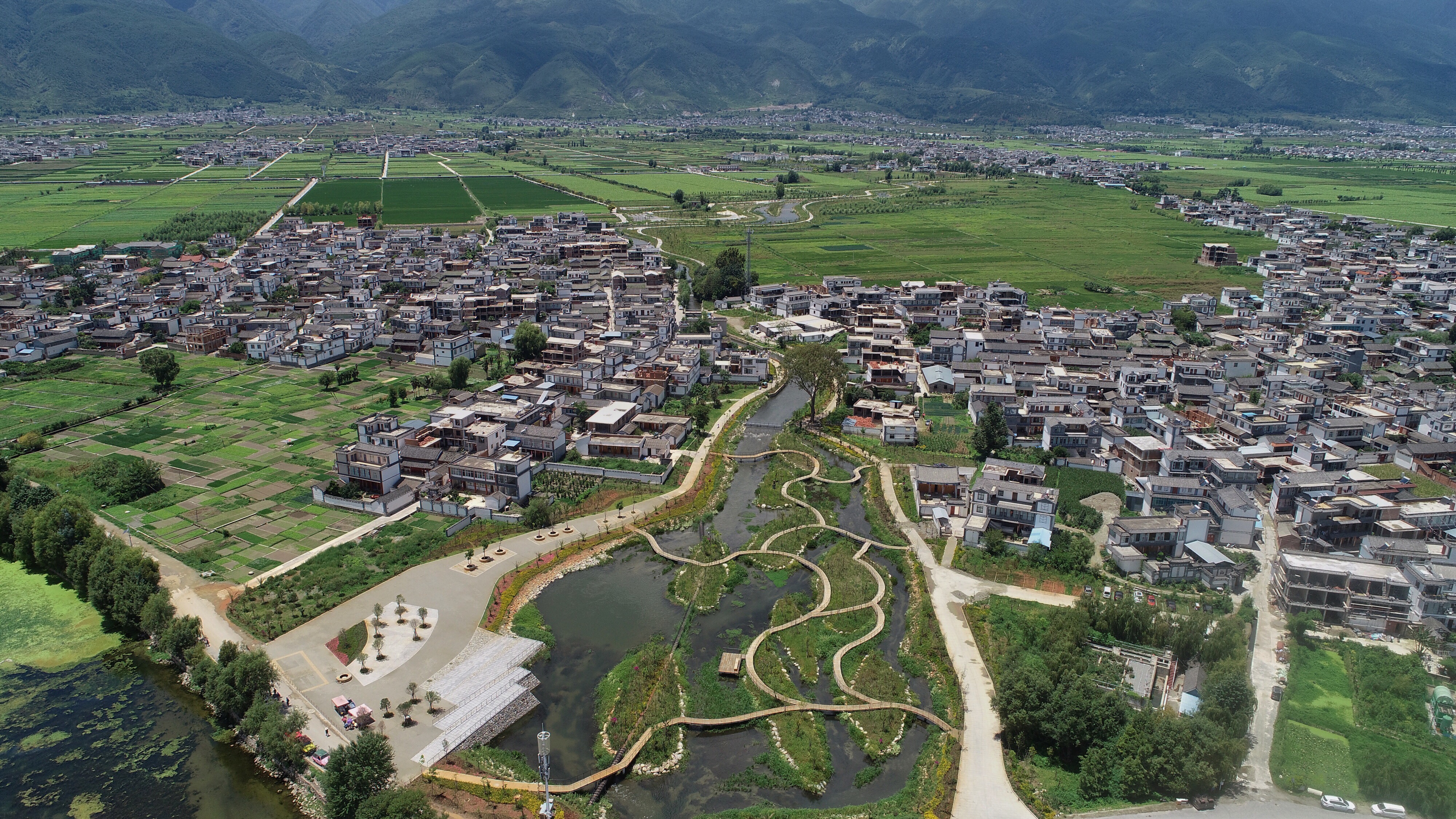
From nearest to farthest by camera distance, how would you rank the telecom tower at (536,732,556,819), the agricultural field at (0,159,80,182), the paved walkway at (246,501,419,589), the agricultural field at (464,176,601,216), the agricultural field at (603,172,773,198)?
the telecom tower at (536,732,556,819) < the paved walkway at (246,501,419,589) < the agricultural field at (464,176,601,216) < the agricultural field at (0,159,80,182) < the agricultural field at (603,172,773,198)

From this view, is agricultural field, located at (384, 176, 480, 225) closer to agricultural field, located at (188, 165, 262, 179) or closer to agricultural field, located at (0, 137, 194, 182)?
agricultural field, located at (188, 165, 262, 179)

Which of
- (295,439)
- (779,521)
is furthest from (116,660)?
(779,521)

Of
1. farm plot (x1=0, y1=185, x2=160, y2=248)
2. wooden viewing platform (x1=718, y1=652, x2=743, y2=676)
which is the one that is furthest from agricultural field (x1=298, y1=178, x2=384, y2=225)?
wooden viewing platform (x1=718, y1=652, x2=743, y2=676)

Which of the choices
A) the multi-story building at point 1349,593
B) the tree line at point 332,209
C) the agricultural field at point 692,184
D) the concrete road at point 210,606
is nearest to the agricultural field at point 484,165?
the agricultural field at point 692,184

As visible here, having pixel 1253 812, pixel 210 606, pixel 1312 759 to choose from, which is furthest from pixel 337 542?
pixel 1312 759

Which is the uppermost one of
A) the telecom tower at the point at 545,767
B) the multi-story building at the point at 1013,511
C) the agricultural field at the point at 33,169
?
the agricultural field at the point at 33,169

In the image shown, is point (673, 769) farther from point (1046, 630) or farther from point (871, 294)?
point (871, 294)

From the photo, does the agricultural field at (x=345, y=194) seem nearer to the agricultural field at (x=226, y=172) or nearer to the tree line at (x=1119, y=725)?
the agricultural field at (x=226, y=172)
